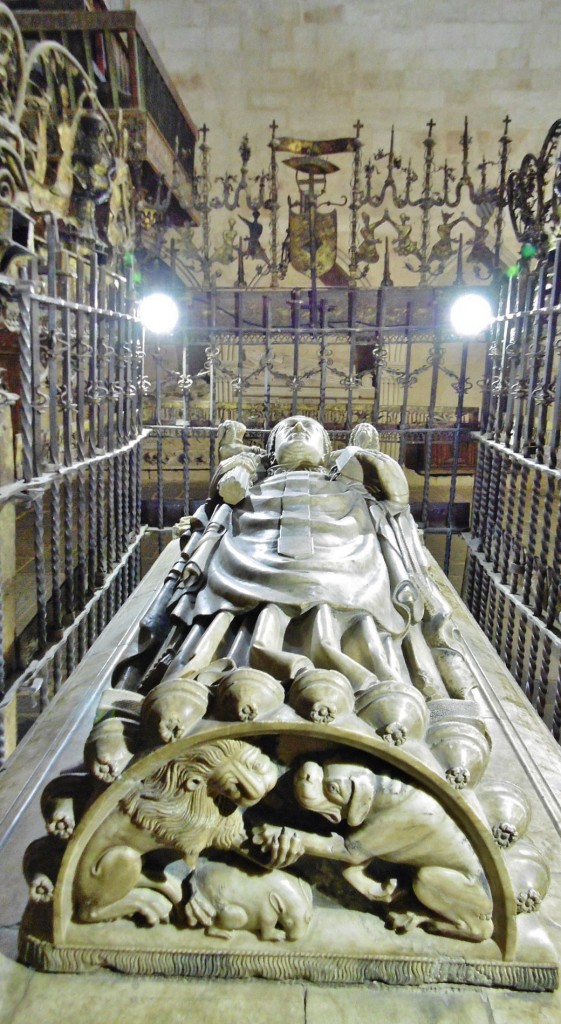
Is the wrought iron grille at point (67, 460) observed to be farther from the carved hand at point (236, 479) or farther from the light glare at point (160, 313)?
the carved hand at point (236, 479)

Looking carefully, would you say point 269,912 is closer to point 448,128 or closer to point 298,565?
point 298,565

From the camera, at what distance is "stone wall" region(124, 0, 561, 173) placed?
8.78 meters

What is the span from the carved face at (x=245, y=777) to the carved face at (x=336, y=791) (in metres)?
0.08

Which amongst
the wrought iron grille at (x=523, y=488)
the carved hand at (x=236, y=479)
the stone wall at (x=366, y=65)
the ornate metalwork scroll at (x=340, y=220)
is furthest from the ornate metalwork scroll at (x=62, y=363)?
the stone wall at (x=366, y=65)

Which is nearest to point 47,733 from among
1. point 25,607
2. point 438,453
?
point 25,607

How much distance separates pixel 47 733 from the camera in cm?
281

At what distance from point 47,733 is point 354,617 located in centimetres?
147

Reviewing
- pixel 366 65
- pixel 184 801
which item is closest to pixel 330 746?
pixel 184 801

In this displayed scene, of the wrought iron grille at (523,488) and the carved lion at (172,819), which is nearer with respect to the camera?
the carved lion at (172,819)

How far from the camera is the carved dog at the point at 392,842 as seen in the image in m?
1.65

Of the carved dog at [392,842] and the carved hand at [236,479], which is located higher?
the carved hand at [236,479]

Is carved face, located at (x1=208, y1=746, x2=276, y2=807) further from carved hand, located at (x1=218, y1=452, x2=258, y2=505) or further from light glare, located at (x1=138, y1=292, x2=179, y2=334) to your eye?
light glare, located at (x1=138, y1=292, x2=179, y2=334)

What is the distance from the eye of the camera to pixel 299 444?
3.74m

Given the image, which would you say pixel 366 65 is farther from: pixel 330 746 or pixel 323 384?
pixel 330 746
